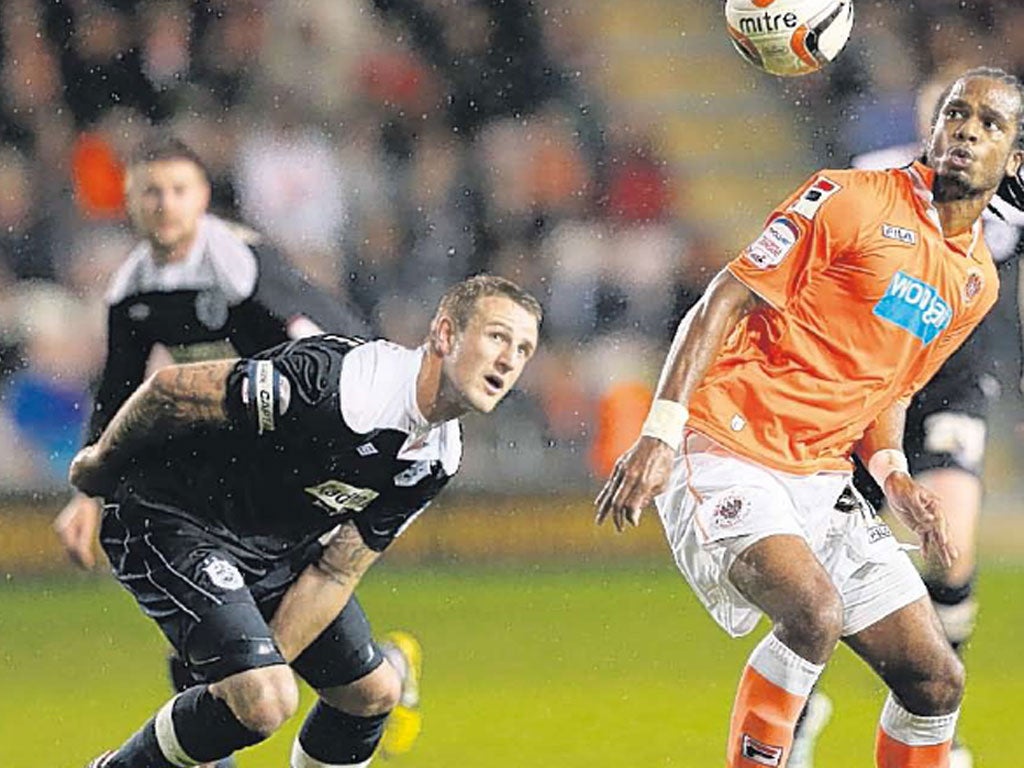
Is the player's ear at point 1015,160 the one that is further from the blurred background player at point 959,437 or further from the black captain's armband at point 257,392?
the black captain's armband at point 257,392

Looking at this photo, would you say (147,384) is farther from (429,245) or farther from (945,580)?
(429,245)

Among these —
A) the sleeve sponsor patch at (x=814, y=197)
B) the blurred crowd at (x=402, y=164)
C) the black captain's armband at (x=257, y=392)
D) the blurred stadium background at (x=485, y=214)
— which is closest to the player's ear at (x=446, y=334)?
the black captain's armband at (x=257, y=392)

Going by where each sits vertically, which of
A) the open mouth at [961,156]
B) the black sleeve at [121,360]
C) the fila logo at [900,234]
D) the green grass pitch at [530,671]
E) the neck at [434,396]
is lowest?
the green grass pitch at [530,671]

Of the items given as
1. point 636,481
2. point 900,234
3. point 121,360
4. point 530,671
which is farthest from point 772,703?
point 530,671

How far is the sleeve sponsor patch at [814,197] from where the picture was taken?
5.04m

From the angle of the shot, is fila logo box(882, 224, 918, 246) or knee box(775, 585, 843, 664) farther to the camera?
fila logo box(882, 224, 918, 246)

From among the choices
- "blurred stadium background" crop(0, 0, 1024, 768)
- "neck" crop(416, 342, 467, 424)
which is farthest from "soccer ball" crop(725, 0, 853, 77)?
"blurred stadium background" crop(0, 0, 1024, 768)

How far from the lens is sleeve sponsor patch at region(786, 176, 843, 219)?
16.5 feet

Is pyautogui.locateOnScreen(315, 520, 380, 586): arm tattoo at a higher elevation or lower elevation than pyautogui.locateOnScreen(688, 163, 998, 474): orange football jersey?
lower

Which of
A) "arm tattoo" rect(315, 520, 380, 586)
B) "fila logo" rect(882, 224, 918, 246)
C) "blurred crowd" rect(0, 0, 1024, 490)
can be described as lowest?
"blurred crowd" rect(0, 0, 1024, 490)

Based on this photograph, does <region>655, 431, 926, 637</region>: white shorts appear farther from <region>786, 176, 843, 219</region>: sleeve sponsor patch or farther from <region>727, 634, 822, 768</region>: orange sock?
<region>786, 176, 843, 219</region>: sleeve sponsor patch

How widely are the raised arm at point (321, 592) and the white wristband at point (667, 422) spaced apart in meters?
0.95

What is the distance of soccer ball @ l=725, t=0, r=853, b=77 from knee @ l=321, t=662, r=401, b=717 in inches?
74.7

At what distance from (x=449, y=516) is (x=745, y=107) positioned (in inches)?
188
